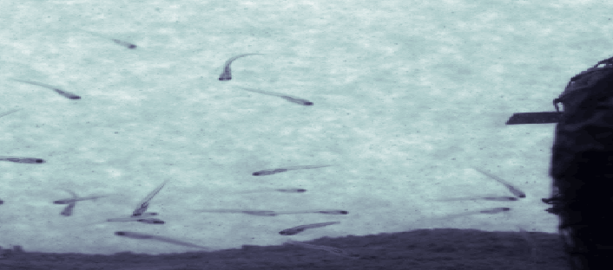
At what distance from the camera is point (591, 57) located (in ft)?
6.05

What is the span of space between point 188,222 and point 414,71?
28.5 inches

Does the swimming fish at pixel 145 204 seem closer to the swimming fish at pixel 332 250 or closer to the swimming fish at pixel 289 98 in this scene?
the swimming fish at pixel 332 250

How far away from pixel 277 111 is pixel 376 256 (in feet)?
1.94

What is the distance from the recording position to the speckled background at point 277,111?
1326mm

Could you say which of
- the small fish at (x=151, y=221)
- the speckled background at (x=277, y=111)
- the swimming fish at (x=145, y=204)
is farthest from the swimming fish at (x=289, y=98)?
the small fish at (x=151, y=221)

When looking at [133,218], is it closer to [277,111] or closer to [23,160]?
[23,160]

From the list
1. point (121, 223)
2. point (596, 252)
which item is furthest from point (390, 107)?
point (596, 252)

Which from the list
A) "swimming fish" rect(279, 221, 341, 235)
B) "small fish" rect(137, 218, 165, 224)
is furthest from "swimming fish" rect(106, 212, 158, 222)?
"swimming fish" rect(279, 221, 341, 235)

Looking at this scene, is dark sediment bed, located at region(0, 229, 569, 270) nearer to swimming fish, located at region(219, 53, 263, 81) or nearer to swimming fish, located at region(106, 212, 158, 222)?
swimming fish, located at region(106, 212, 158, 222)

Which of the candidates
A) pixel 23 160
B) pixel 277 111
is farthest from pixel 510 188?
pixel 23 160

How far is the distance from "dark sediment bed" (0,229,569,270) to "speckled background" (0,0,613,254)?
0.11 feet

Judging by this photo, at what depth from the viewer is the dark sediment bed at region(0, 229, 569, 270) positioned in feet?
3.67

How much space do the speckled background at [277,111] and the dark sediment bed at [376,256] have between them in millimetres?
35

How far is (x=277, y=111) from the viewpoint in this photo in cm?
168
